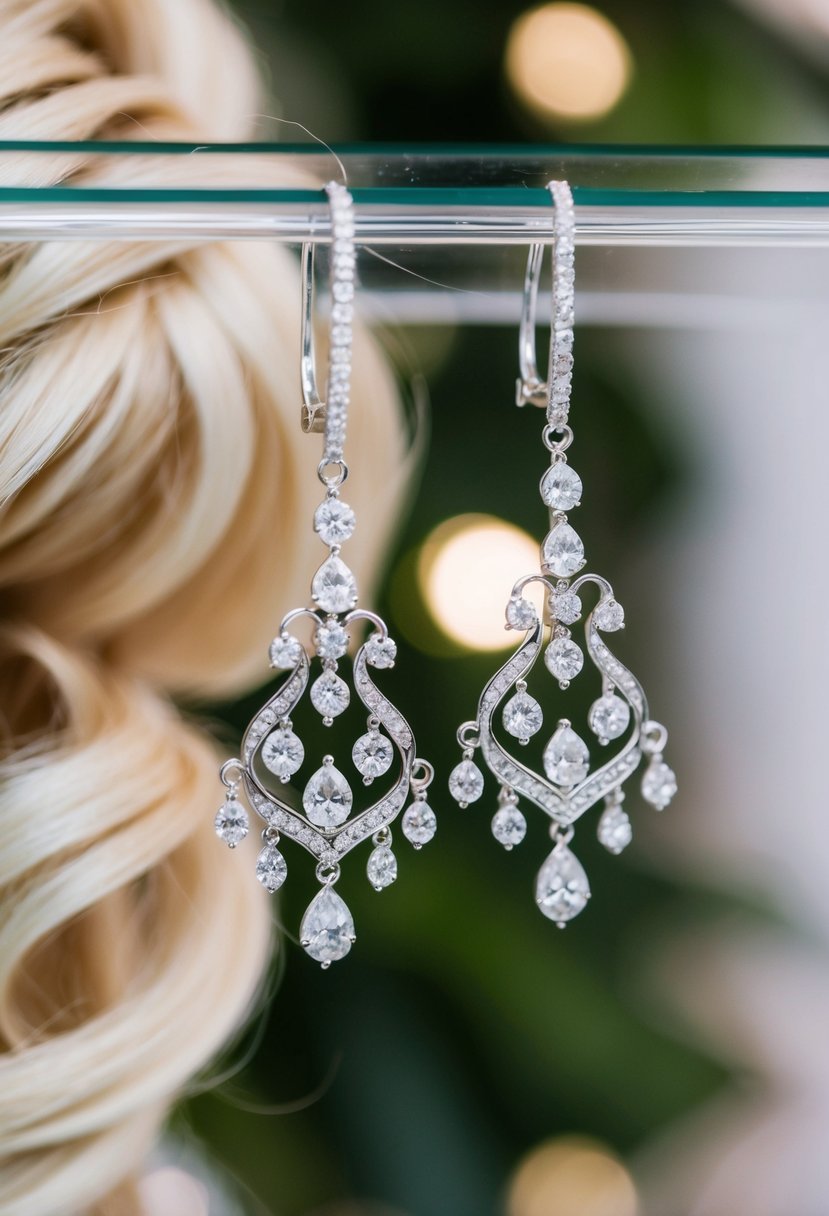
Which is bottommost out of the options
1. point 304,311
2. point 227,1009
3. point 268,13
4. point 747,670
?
point 227,1009

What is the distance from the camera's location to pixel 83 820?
46cm

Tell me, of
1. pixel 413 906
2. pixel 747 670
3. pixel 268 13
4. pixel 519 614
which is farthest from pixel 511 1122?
pixel 268 13

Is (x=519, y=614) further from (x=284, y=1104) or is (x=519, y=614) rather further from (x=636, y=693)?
(x=284, y=1104)

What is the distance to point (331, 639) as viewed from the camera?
322mm

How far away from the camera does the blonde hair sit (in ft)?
1.37

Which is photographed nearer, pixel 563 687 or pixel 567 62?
pixel 563 687

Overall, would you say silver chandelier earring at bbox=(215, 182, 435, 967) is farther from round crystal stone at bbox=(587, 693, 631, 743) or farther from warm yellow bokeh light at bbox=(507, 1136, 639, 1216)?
warm yellow bokeh light at bbox=(507, 1136, 639, 1216)

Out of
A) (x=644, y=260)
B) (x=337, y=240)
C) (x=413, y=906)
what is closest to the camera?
(x=337, y=240)

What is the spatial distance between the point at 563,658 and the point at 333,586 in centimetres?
9

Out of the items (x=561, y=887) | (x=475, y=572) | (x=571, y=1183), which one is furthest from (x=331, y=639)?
(x=571, y=1183)

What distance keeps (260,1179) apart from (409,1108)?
4.2 inches

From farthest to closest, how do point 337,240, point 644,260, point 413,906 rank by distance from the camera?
point 413,906 < point 644,260 < point 337,240

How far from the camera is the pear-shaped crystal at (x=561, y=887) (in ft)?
1.13

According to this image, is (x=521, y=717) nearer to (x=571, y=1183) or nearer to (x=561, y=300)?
(x=561, y=300)
